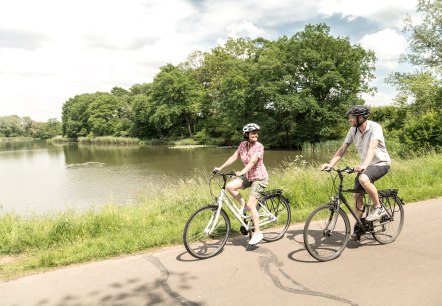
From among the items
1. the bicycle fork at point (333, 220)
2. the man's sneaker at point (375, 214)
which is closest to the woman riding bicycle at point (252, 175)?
the bicycle fork at point (333, 220)

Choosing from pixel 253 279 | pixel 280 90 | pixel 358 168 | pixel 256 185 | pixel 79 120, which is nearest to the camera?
pixel 253 279

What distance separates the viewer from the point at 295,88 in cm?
4153

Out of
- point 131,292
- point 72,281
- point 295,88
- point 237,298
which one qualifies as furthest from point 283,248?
point 295,88

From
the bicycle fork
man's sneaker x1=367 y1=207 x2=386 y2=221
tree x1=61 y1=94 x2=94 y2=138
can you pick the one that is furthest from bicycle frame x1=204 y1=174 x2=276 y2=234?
tree x1=61 y1=94 x2=94 y2=138

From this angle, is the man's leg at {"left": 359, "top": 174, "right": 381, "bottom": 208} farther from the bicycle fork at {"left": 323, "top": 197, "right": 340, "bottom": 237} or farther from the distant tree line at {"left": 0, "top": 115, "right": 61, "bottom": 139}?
the distant tree line at {"left": 0, "top": 115, "right": 61, "bottom": 139}

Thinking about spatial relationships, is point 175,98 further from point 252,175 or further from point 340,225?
point 340,225

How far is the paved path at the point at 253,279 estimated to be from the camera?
3523 millimetres

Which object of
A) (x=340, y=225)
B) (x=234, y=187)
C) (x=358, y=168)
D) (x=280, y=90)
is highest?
(x=280, y=90)

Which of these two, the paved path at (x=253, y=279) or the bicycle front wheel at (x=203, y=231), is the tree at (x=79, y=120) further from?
the paved path at (x=253, y=279)

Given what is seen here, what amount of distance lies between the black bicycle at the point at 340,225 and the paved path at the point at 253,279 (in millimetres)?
169

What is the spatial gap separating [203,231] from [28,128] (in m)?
153

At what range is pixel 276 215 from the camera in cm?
573

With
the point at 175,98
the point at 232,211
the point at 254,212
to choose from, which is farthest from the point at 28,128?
the point at 254,212

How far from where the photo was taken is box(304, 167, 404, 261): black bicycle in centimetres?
456
